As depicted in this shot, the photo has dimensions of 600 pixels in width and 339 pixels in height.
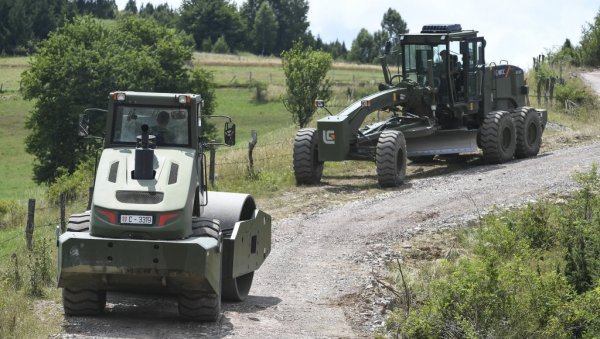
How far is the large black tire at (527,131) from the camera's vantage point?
3206cm

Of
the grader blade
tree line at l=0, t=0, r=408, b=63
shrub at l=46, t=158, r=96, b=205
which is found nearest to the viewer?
the grader blade

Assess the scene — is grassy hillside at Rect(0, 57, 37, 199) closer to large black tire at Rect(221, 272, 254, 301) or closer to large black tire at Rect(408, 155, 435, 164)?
large black tire at Rect(408, 155, 435, 164)

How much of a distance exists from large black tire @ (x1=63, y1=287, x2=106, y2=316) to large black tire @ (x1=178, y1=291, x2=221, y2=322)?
1055 millimetres

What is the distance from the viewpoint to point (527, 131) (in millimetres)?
32438

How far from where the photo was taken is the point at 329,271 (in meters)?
19.4

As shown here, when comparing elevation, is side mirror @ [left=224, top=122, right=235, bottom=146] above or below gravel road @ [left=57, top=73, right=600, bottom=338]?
Answer: above

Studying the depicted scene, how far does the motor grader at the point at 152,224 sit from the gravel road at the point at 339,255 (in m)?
0.52

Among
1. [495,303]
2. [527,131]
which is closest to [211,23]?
[527,131]

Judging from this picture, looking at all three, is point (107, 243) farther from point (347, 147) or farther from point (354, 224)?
point (347, 147)

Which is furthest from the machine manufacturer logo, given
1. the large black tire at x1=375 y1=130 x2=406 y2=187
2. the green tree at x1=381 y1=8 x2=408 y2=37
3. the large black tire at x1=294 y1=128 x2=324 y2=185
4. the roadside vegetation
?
the green tree at x1=381 y1=8 x2=408 y2=37

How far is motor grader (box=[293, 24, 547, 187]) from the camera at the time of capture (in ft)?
92.6

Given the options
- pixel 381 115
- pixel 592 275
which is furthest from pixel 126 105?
pixel 381 115

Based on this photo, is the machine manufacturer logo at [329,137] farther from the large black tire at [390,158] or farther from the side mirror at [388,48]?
the side mirror at [388,48]

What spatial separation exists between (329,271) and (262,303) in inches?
108
